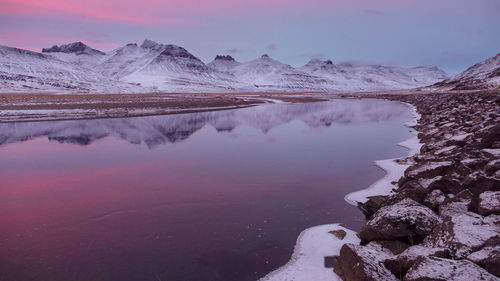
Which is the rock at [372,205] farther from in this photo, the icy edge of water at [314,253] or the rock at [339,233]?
the rock at [339,233]

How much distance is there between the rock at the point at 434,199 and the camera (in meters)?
7.45

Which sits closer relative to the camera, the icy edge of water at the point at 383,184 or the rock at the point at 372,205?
the rock at the point at 372,205

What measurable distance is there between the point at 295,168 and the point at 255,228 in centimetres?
553

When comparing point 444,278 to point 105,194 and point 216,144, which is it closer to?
point 105,194

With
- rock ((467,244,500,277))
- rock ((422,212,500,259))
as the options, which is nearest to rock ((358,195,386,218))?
rock ((422,212,500,259))

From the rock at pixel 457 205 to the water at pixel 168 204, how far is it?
72.3 inches

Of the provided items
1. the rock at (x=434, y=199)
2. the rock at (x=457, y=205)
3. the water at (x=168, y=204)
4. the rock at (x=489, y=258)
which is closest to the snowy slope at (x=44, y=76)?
the water at (x=168, y=204)

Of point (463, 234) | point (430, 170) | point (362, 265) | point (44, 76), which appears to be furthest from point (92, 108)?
point (44, 76)

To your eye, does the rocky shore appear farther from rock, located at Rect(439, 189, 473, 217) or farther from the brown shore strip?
the brown shore strip

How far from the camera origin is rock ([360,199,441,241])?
614cm

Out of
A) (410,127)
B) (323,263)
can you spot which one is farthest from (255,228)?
(410,127)

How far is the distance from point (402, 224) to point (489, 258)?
1569 mm

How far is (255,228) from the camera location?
25.0 ft

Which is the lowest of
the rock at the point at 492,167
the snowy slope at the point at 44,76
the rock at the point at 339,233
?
the rock at the point at 339,233
